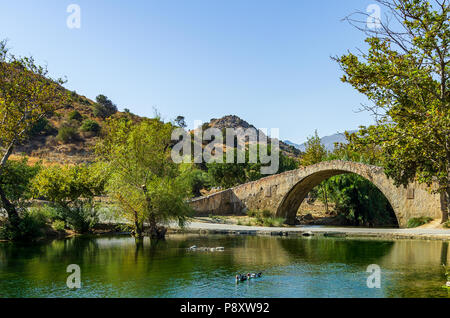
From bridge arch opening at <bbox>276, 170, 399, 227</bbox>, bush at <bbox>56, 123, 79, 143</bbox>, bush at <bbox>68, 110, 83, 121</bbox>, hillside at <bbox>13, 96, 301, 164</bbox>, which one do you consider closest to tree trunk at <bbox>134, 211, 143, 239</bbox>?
bridge arch opening at <bbox>276, 170, 399, 227</bbox>

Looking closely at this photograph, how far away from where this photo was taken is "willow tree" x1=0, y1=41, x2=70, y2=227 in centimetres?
2144

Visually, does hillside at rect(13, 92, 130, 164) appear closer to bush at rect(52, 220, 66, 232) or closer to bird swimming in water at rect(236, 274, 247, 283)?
bush at rect(52, 220, 66, 232)

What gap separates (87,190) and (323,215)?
24.5 m

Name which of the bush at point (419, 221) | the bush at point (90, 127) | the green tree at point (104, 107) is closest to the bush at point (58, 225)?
the bush at point (419, 221)

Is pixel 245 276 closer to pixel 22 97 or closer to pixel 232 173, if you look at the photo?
pixel 22 97

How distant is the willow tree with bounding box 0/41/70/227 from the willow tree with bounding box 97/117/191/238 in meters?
4.39

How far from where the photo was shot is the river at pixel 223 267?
12.6 meters

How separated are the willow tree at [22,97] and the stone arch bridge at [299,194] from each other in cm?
1756

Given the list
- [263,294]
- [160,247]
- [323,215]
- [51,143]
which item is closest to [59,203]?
[160,247]

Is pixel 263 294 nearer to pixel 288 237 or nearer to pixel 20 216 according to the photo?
pixel 288 237

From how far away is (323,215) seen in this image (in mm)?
43719

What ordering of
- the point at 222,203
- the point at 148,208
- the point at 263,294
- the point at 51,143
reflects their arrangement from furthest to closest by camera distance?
the point at 51,143
the point at 222,203
the point at 148,208
the point at 263,294

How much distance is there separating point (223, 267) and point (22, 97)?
1305 centimetres
